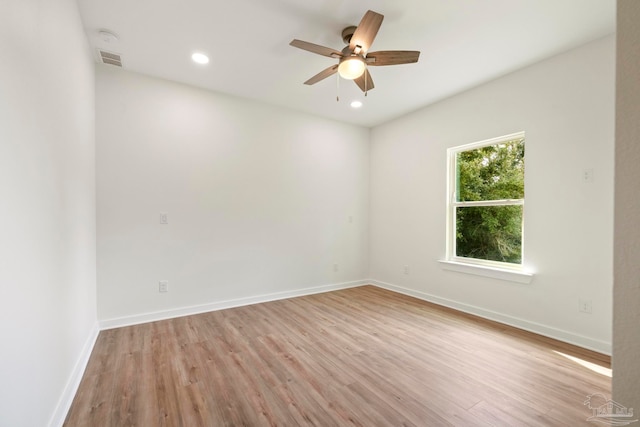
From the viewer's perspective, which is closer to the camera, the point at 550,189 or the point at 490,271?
the point at 550,189

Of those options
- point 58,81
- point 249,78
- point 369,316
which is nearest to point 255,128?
point 249,78

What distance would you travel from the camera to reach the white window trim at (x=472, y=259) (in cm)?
303

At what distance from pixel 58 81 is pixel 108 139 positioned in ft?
4.63

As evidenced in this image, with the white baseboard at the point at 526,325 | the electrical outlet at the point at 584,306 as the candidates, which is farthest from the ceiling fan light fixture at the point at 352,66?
the white baseboard at the point at 526,325

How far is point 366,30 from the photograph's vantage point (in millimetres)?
2027

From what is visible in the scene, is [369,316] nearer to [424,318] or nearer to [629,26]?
[424,318]

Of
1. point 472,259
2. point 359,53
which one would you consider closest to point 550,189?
point 472,259

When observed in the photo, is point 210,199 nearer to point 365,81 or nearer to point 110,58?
point 110,58

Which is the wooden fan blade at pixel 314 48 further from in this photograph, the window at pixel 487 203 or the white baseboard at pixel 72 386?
the white baseboard at pixel 72 386

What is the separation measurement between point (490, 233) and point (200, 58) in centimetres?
373

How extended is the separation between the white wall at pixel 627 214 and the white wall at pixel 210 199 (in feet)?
11.5

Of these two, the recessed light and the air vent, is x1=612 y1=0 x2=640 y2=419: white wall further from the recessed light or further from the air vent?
the air vent

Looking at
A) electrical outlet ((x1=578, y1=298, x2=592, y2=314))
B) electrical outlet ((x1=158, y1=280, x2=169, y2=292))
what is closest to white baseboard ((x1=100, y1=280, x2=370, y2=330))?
electrical outlet ((x1=158, y1=280, x2=169, y2=292))

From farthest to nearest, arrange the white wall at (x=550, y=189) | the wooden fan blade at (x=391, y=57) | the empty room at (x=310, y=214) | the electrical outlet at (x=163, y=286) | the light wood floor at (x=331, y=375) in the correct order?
1. the electrical outlet at (x=163, y=286)
2. the white wall at (x=550, y=189)
3. the wooden fan blade at (x=391, y=57)
4. the light wood floor at (x=331, y=375)
5. the empty room at (x=310, y=214)
